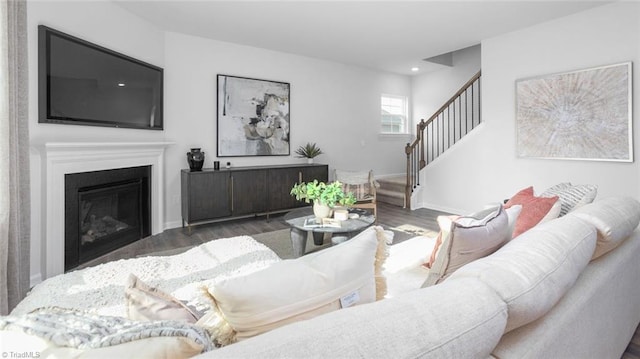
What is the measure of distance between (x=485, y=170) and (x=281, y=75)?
3482 mm

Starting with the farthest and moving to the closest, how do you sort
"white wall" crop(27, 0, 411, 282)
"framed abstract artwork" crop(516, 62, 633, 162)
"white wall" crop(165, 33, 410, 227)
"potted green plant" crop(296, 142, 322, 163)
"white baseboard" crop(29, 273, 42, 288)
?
1. "potted green plant" crop(296, 142, 322, 163)
2. "white wall" crop(165, 33, 410, 227)
3. "framed abstract artwork" crop(516, 62, 633, 162)
4. "white wall" crop(27, 0, 411, 282)
5. "white baseboard" crop(29, 273, 42, 288)

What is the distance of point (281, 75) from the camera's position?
532cm

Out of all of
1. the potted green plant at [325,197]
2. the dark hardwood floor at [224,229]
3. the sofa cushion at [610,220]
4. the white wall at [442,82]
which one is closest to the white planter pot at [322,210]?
the potted green plant at [325,197]

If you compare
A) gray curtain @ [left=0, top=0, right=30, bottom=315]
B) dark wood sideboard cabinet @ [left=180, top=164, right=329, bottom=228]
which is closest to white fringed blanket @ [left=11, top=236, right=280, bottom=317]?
gray curtain @ [left=0, top=0, right=30, bottom=315]

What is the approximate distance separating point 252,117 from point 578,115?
4249mm

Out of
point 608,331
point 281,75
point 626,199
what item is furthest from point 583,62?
point 281,75

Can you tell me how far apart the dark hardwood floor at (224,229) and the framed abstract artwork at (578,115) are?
5.55 ft

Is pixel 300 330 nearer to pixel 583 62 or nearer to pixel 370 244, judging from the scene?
pixel 370 244

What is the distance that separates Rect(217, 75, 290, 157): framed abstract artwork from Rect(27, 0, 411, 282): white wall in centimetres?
11

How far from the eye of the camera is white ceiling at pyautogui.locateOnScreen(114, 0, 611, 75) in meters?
3.55

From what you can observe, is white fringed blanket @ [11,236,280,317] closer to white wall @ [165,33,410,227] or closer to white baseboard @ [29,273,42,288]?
white baseboard @ [29,273,42,288]

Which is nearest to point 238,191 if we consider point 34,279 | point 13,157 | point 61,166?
point 61,166

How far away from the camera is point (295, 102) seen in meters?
5.49

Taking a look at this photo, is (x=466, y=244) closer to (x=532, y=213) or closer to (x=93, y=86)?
(x=532, y=213)
